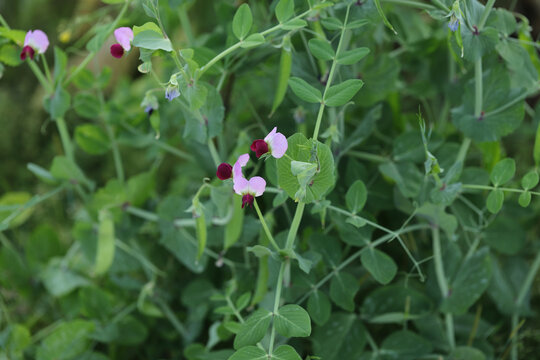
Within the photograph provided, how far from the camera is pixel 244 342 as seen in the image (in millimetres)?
473

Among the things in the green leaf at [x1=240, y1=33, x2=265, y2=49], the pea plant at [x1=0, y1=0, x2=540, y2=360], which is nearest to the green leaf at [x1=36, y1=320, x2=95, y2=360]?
the pea plant at [x1=0, y1=0, x2=540, y2=360]

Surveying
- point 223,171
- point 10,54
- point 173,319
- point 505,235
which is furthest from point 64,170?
point 505,235

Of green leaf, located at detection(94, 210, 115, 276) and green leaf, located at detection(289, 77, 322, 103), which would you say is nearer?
green leaf, located at detection(289, 77, 322, 103)

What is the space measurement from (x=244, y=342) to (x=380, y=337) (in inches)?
13.5

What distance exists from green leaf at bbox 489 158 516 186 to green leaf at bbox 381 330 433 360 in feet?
0.69

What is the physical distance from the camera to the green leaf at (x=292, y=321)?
0.45 meters

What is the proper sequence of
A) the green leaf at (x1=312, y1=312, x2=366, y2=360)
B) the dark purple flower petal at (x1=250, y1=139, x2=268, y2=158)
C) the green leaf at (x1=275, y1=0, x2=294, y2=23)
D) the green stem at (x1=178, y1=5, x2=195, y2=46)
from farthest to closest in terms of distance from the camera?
1. the green stem at (x1=178, y1=5, x2=195, y2=46)
2. the green leaf at (x1=312, y1=312, x2=366, y2=360)
3. the green leaf at (x1=275, y1=0, x2=294, y2=23)
4. the dark purple flower petal at (x1=250, y1=139, x2=268, y2=158)

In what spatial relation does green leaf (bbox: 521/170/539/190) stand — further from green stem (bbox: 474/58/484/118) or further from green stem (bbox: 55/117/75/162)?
green stem (bbox: 55/117/75/162)

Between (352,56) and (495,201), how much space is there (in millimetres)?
205

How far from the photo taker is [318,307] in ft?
1.92

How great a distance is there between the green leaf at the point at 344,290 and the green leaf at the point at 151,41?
0.31m

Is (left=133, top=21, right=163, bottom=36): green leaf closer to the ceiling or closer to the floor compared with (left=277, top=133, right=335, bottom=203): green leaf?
closer to the ceiling

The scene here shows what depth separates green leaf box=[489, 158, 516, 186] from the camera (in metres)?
0.53

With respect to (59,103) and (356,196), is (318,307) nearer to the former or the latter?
(356,196)
